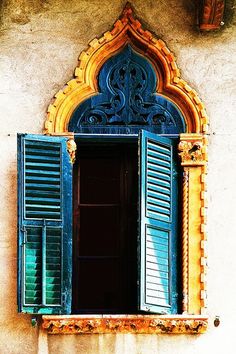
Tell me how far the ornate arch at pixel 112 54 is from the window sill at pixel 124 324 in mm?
1619

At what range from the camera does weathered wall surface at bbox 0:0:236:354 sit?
10.2m

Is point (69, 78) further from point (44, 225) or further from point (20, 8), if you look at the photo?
point (44, 225)

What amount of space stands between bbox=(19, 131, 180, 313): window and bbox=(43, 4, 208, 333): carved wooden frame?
4.5 inches

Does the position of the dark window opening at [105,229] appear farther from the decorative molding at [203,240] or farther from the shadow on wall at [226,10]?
the shadow on wall at [226,10]

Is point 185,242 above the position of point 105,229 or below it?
below

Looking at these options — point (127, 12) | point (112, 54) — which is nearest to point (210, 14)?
point (127, 12)

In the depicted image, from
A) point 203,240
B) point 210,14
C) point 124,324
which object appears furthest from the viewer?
point 210,14

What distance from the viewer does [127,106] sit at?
10.7 metres

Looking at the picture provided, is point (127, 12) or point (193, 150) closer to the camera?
point (193, 150)

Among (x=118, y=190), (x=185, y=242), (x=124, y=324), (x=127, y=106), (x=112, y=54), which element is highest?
(x=112, y=54)

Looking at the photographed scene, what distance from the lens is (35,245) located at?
1013 centimetres

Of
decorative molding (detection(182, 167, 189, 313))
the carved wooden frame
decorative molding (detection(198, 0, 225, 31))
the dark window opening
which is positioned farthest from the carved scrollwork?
decorative molding (detection(198, 0, 225, 31))

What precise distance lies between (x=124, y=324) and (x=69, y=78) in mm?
2186

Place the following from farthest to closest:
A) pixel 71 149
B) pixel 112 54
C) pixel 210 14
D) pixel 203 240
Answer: pixel 112 54, pixel 210 14, pixel 71 149, pixel 203 240
